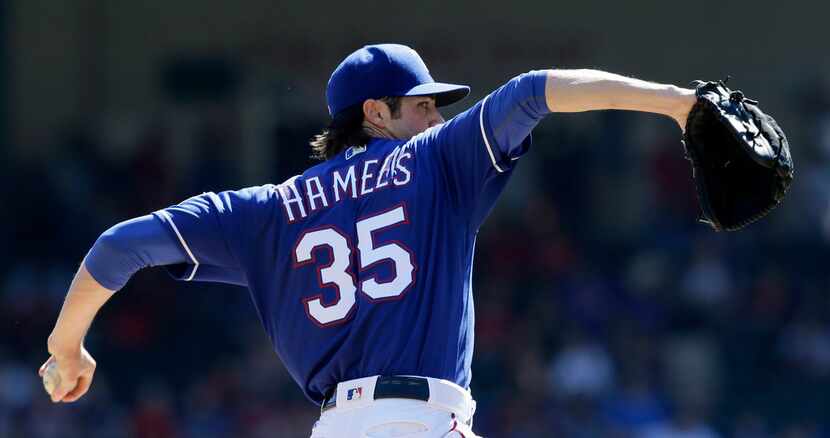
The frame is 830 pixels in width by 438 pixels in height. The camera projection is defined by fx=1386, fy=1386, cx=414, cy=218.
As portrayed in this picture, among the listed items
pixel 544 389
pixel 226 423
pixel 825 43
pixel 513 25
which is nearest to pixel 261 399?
pixel 226 423

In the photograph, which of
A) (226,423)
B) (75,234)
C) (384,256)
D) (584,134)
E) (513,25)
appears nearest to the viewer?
(384,256)

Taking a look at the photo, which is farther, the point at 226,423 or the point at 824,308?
the point at 824,308

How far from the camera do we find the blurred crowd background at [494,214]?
9.87 m

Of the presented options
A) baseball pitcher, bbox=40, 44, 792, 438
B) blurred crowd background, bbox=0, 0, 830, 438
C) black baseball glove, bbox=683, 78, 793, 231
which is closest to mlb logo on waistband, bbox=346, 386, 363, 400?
baseball pitcher, bbox=40, 44, 792, 438

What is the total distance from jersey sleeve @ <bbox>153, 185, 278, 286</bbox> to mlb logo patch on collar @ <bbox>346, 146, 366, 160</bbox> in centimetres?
20

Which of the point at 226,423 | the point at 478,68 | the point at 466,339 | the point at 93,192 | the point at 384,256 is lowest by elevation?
the point at 226,423

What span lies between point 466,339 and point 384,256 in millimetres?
276

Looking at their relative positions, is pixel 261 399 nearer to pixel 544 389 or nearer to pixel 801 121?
pixel 544 389

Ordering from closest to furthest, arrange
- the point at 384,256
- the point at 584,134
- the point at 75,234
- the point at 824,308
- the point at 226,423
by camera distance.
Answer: the point at 384,256 → the point at 226,423 → the point at 824,308 → the point at 75,234 → the point at 584,134

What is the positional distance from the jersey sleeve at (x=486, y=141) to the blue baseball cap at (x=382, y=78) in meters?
0.22

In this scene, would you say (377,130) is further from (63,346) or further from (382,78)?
(63,346)

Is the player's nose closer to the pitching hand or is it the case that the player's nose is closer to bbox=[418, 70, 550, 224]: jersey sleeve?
bbox=[418, 70, 550, 224]: jersey sleeve

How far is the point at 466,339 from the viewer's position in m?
3.20

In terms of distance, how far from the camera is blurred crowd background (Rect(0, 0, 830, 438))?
987cm
